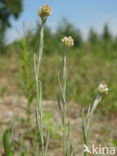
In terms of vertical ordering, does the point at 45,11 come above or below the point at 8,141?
above

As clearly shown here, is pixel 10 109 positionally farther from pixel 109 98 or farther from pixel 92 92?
pixel 109 98

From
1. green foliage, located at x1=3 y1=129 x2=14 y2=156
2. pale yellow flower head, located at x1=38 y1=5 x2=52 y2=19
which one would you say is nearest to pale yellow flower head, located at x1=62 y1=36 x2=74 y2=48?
pale yellow flower head, located at x1=38 y1=5 x2=52 y2=19

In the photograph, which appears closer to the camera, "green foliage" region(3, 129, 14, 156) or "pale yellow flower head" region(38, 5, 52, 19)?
"pale yellow flower head" region(38, 5, 52, 19)

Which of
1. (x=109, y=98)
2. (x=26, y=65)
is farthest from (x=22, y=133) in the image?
(x=109, y=98)


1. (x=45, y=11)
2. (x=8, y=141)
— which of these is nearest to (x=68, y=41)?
(x=45, y=11)

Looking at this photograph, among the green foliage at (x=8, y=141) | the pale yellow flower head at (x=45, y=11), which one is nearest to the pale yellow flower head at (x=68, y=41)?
the pale yellow flower head at (x=45, y=11)

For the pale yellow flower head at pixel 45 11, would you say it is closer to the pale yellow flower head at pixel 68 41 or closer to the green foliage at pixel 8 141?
the pale yellow flower head at pixel 68 41

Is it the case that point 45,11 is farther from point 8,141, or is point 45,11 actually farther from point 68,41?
point 8,141

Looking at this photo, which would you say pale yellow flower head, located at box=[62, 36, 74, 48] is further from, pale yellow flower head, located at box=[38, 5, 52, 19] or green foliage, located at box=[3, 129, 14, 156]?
green foliage, located at box=[3, 129, 14, 156]

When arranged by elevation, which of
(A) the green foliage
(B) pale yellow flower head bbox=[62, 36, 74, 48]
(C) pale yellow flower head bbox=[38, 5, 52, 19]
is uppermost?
(C) pale yellow flower head bbox=[38, 5, 52, 19]
